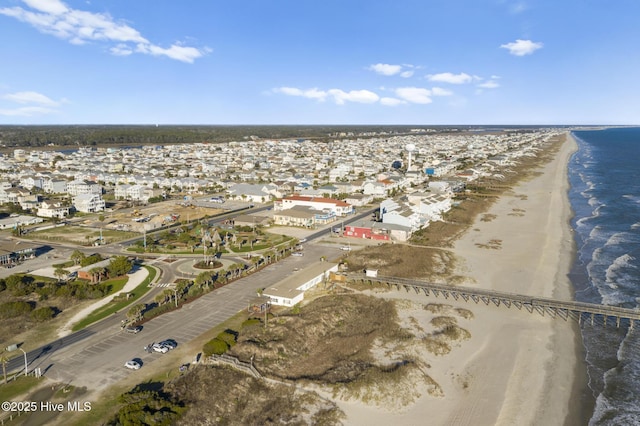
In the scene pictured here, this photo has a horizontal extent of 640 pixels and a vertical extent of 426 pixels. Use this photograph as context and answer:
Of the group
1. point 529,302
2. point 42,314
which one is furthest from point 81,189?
point 529,302

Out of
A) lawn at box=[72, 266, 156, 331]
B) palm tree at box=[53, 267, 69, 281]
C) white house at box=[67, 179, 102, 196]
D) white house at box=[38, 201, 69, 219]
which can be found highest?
white house at box=[67, 179, 102, 196]

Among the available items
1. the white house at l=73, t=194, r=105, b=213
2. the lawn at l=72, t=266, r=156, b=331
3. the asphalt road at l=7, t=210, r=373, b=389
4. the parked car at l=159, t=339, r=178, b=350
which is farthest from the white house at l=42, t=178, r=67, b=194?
the parked car at l=159, t=339, r=178, b=350

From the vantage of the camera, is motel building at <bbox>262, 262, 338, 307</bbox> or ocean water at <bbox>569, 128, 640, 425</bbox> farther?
motel building at <bbox>262, 262, 338, 307</bbox>

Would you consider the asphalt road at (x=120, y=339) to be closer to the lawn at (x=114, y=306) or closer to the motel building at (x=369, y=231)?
the lawn at (x=114, y=306)

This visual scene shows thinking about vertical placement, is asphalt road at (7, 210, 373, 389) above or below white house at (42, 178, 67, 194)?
below

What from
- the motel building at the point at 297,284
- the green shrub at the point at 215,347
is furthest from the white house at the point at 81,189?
the green shrub at the point at 215,347

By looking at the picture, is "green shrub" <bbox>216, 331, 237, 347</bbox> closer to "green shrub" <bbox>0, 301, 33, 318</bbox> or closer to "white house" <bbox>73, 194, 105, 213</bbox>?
"green shrub" <bbox>0, 301, 33, 318</bbox>

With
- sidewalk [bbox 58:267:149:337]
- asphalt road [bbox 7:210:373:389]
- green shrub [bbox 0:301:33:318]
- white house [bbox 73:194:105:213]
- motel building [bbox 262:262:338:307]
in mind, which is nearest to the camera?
asphalt road [bbox 7:210:373:389]

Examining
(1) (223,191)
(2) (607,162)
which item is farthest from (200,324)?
(2) (607,162)
